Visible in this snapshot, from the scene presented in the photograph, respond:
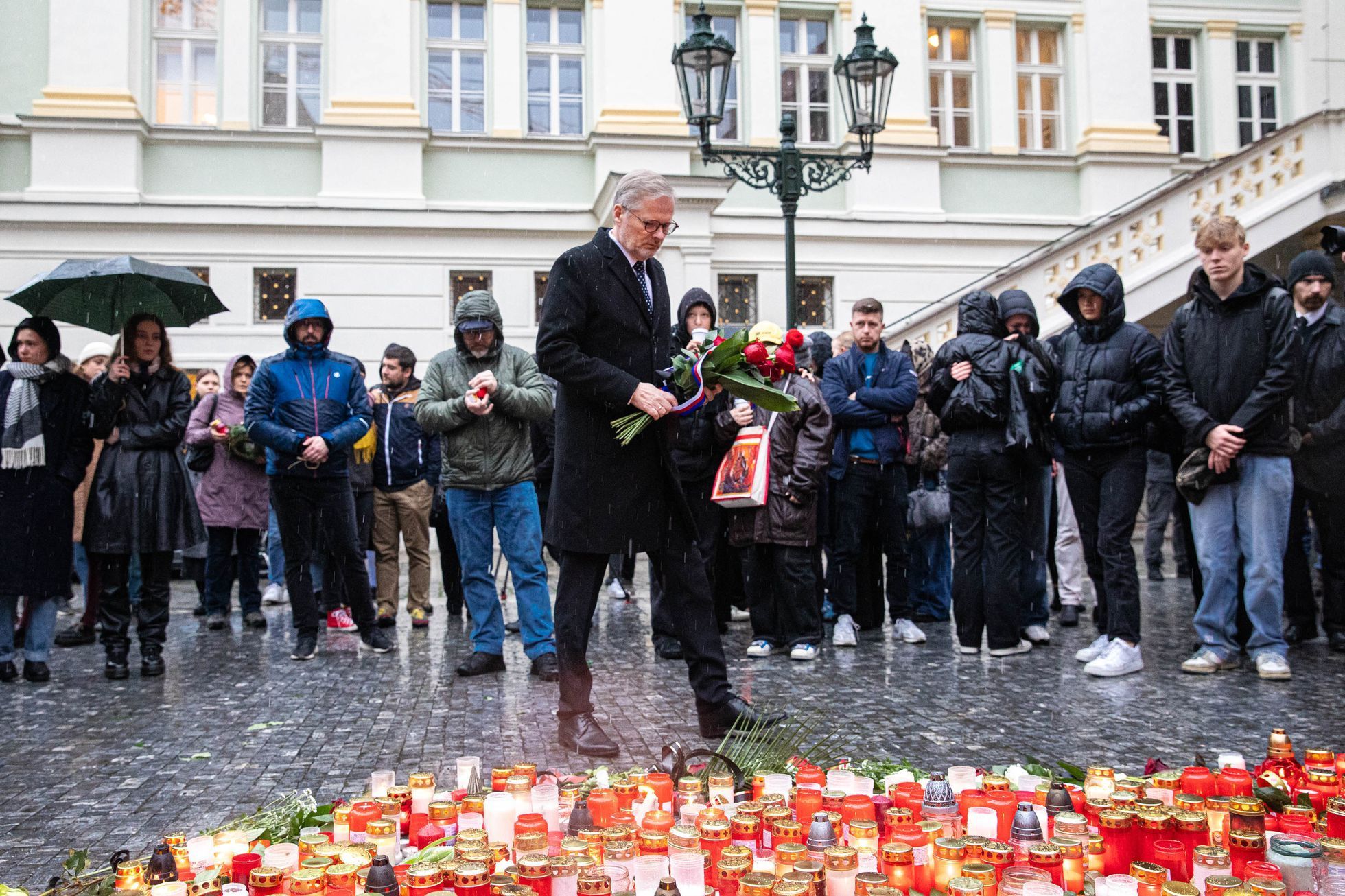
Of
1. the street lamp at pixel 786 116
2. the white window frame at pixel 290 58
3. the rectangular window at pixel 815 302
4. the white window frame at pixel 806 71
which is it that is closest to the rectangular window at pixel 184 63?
the white window frame at pixel 290 58

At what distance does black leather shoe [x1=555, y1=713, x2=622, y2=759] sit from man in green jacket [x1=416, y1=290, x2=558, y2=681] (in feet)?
5.67

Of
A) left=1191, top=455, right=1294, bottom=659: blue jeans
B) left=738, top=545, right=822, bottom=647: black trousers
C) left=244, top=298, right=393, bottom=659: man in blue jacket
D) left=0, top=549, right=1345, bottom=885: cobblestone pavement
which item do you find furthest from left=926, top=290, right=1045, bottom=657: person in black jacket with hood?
left=244, top=298, right=393, bottom=659: man in blue jacket

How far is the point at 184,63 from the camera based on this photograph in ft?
57.6

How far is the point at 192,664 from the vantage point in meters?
7.19

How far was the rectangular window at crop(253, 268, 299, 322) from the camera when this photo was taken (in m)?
17.3

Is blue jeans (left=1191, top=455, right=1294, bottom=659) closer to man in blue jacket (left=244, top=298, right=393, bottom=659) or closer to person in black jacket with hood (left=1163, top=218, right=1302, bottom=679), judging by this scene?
Answer: person in black jacket with hood (left=1163, top=218, right=1302, bottom=679)

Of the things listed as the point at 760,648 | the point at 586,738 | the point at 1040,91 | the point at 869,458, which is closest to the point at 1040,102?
the point at 1040,91

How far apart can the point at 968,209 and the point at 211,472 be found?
13744 mm

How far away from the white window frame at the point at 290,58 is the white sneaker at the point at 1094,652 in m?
14.7

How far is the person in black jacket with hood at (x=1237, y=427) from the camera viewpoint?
6055 mm

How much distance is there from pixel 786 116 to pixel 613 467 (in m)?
7.06

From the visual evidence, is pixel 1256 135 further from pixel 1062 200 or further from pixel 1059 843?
pixel 1059 843

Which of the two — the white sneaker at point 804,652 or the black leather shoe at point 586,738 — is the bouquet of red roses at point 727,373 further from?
the white sneaker at point 804,652

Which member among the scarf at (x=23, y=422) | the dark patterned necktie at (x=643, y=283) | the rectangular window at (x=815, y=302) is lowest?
the scarf at (x=23, y=422)
